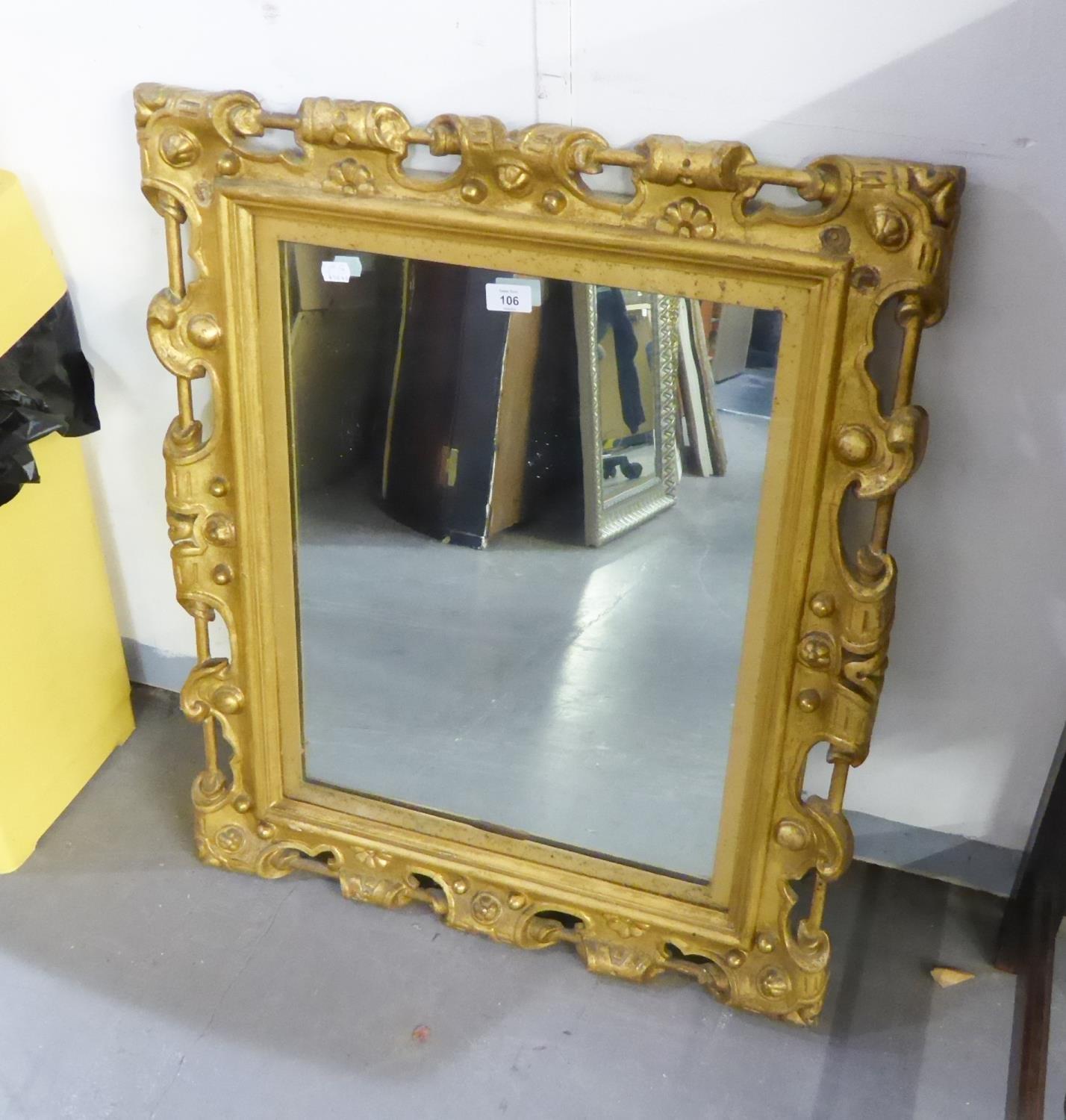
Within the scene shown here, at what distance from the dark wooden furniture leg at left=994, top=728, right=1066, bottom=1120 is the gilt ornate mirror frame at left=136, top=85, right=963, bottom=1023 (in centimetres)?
28

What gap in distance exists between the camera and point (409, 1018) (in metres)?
1.66

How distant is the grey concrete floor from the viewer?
1556mm

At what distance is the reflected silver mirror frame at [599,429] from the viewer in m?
1.42

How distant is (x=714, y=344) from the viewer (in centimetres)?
138

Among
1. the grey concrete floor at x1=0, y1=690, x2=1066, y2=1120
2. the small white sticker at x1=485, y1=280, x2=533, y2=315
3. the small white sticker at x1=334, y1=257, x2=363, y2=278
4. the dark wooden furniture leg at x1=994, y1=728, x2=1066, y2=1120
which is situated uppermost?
the small white sticker at x1=334, y1=257, x2=363, y2=278

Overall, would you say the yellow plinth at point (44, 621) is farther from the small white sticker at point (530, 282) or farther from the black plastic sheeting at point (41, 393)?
the small white sticker at point (530, 282)

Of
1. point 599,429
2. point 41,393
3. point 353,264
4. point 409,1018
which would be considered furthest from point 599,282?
point 409,1018

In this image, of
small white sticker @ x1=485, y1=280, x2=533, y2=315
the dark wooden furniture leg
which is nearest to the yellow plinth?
small white sticker @ x1=485, y1=280, x2=533, y2=315

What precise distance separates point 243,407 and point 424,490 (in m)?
0.27

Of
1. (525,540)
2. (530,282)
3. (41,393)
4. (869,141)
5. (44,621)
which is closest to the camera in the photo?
(869,141)

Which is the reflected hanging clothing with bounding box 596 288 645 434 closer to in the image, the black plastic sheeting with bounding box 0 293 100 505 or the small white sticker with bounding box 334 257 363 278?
the small white sticker with bounding box 334 257 363 278

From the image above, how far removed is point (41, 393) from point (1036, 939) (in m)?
1.63

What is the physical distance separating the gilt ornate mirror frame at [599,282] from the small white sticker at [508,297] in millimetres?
30

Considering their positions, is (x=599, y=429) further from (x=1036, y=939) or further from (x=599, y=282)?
(x=1036, y=939)
